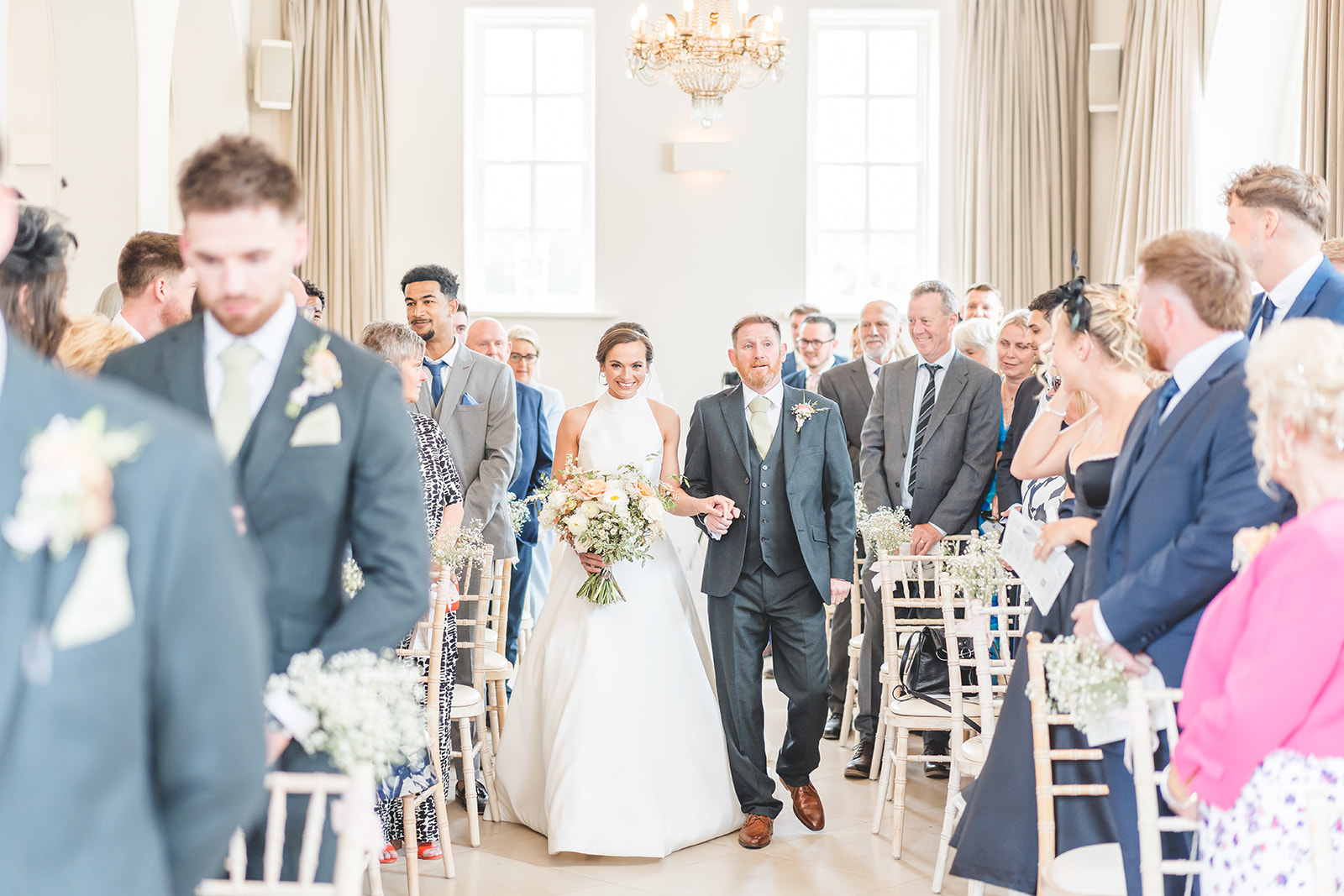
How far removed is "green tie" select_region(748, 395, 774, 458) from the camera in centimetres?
457

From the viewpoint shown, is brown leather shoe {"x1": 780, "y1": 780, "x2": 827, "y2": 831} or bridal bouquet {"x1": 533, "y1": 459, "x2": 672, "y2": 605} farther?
brown leather shoe {"x1": 780, "y1": 780, "x2": 827, "y2": 831}

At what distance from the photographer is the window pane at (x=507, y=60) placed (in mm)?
9609

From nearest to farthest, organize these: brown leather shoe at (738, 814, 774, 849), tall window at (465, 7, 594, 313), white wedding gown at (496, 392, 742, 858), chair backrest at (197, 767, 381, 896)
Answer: chair backrest at (197, 767, 381, 896) < white wedding gown at (496, 392, 742, 858) < brown leather shoe at (738, 814, 774, 849) < tall window at (465, 7, 594, 313)

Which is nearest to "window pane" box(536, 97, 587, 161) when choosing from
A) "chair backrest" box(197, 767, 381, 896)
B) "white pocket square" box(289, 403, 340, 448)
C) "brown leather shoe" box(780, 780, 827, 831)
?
"brown leather shoe" box(780, 780, 827, 831)

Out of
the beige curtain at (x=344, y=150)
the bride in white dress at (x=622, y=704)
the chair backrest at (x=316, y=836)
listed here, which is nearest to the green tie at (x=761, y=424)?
the bride in white dress at (x=622, y=704)

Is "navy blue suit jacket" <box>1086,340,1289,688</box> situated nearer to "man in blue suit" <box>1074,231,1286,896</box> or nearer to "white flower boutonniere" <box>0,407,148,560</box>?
"man in blue suit" <box>1074,231,1286,896</box>

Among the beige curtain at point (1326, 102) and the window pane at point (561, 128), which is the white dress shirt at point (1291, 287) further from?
the window pane at point (561, 128)

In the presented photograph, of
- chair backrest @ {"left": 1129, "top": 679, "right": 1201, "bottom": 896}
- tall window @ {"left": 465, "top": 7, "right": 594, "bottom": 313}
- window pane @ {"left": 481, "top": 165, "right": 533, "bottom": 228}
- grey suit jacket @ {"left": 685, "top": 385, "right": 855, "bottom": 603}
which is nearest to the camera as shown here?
chair backrest @ {"left": 1129, "top": 679, "right": 1201, "bottom": 896}

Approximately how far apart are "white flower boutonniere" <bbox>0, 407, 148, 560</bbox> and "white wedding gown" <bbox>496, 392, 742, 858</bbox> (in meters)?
3.46

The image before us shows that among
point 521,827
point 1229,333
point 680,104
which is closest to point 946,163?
point 680,104

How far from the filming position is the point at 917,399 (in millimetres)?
5277

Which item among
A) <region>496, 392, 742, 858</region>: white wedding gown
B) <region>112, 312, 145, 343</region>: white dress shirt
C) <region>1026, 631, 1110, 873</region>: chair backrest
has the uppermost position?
<region>112, 312, 145, 343</region>: white dress shirt

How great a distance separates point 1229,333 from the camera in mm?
2533

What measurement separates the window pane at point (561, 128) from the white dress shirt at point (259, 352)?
8.09 m
